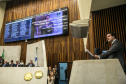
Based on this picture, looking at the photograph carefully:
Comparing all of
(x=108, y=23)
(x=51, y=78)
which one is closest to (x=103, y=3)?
(x=108, y=23)

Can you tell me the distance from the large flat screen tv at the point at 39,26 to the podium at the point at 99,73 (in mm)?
5236

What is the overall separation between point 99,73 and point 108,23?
320 cm

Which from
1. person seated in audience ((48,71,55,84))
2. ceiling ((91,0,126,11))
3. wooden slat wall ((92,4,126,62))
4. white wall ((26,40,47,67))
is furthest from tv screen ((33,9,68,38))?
ceiling ((91,0,126,11))

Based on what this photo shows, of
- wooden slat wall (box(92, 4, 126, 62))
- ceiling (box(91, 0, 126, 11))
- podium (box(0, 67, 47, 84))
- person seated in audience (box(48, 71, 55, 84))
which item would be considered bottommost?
person seated in audience (box(48, 71, 55, 84))

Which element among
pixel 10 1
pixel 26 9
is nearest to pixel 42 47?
pixel 26 9

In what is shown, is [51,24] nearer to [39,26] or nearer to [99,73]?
[39,26]

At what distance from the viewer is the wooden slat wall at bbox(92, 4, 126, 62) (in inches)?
142

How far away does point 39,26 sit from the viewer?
22.6 ft

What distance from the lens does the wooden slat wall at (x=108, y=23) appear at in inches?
142

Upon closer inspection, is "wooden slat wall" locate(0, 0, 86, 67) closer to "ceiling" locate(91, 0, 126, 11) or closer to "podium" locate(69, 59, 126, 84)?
"ceiling" locate(91, 0, 126, 11)

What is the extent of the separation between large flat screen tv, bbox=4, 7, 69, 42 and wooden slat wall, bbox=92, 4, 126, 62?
2.51m

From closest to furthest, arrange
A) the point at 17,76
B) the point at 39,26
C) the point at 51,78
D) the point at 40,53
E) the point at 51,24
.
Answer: the point at 17,76
the point at 51,78
the point at 40,53
the point at 51,24
the point at 39,26

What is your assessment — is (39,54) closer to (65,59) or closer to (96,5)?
(65,59)

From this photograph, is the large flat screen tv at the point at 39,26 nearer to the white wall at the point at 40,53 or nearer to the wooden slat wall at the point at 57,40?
the wooden slat wall at the point at 57,40
